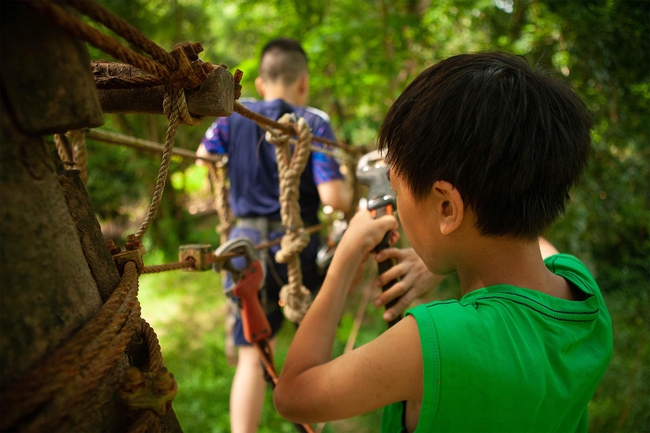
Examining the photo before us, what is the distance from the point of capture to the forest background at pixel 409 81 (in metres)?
2.20

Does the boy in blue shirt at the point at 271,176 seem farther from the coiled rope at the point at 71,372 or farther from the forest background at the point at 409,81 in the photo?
the coiled rope at the point at 71,372

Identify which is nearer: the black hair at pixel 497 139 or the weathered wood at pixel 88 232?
the weathered wood at pixel 88 232

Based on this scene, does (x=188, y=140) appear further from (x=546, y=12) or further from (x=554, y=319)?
(x=554, y=319)

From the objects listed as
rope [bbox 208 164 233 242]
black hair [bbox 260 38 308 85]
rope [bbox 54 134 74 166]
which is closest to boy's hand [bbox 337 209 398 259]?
rope [bbox 54 134 74 166]

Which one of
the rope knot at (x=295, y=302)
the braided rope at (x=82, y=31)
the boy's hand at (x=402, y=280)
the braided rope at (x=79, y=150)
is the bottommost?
the rope knot at (x=295, y=302)

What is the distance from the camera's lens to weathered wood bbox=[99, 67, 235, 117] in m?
0.67

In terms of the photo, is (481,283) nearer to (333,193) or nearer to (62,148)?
(62,148)

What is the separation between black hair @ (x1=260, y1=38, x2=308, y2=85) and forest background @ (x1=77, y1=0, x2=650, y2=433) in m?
0.93

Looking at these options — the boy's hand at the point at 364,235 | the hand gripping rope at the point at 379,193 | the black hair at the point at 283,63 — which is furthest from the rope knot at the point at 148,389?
the black hair at the point at 283,63

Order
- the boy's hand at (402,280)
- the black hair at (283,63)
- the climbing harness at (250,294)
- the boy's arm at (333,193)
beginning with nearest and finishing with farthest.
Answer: the boy's hand at (402,280) < the climbing harness at (250,294) < the boy's arm at (333,193) < the black hair at (283,63)

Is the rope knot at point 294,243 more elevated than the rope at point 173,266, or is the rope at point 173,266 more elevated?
the rope at point 173,266

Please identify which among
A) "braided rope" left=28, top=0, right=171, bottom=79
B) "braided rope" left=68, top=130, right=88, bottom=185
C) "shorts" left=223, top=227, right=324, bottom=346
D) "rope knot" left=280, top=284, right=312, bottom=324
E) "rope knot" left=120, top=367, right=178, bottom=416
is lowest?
"shorts" left=223, top=227, right=324, bottom=346

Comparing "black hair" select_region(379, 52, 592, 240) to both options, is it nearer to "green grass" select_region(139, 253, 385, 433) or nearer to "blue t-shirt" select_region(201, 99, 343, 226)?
"blue t-shirt" select_region(201, 99, 343, 226)

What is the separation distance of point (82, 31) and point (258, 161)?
63.5 inches
